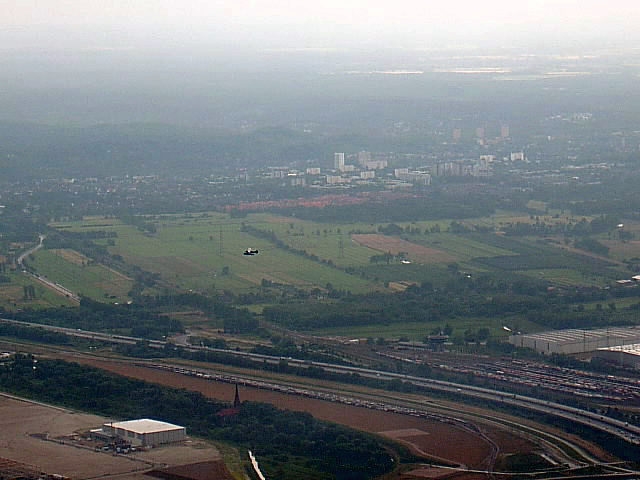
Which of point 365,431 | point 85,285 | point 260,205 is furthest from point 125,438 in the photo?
point 260,205

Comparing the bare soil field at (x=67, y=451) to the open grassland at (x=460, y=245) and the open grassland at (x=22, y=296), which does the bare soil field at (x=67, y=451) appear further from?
the open grassland at (x=460, y=245)

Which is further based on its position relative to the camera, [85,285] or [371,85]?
[371,85]

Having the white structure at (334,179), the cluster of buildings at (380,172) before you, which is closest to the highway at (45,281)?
the cluster of buildings at (380,172)

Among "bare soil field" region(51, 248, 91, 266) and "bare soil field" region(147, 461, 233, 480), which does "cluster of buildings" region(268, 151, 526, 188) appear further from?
"bare soil field" region(147, 461, 233, 480)

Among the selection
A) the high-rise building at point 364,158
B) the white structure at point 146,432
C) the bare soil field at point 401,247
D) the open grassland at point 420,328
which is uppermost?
the high-rise building at point 364,158

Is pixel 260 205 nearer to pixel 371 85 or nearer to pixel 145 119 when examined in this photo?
pixel 145 119

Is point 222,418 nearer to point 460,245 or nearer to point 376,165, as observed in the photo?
point 460,245

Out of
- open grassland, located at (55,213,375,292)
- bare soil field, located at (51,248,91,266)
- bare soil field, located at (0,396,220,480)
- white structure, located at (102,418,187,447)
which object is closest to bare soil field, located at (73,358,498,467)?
white structure, located at (102,418,187,447)
